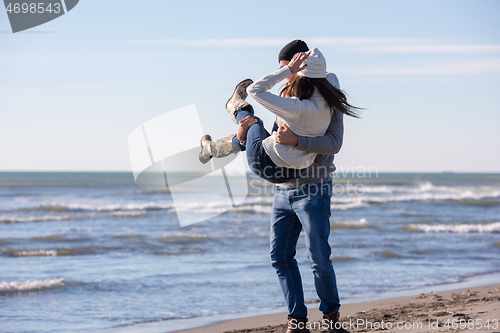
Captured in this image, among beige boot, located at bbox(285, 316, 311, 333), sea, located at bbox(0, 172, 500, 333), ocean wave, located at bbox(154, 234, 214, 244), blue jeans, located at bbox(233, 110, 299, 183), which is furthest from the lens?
ocean wave, located at bbox(154, 234, 214, 244)

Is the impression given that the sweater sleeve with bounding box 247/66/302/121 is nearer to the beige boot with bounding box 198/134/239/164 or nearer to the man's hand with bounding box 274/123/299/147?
the man's hand with bounding box 274/123/299/147

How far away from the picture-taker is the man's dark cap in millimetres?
2432

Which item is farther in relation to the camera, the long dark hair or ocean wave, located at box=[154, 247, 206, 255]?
ocean wave, located at box=[154, 247, 206, 255]

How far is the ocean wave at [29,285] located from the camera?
16.5 ft

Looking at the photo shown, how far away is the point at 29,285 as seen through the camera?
16.9 ft

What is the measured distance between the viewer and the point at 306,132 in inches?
91.1

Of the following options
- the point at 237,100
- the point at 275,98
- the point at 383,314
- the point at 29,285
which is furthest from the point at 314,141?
the point at 29,285

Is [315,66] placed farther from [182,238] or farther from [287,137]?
[182,238]

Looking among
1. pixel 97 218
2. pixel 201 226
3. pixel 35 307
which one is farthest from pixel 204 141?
pixel 97 218

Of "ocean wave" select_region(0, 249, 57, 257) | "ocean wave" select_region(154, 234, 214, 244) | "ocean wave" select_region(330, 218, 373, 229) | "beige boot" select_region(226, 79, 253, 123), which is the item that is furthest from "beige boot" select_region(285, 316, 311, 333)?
"ocean wave" select_region(330, 218, 373, 229)

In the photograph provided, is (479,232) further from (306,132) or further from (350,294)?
(306,132)

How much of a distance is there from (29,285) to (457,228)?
9913mm

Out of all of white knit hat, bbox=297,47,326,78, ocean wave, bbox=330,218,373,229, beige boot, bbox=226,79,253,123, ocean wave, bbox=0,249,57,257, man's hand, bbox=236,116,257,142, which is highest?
white knit hat, bbox=297,47,326,78

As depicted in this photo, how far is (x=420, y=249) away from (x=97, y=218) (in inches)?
→ 387
